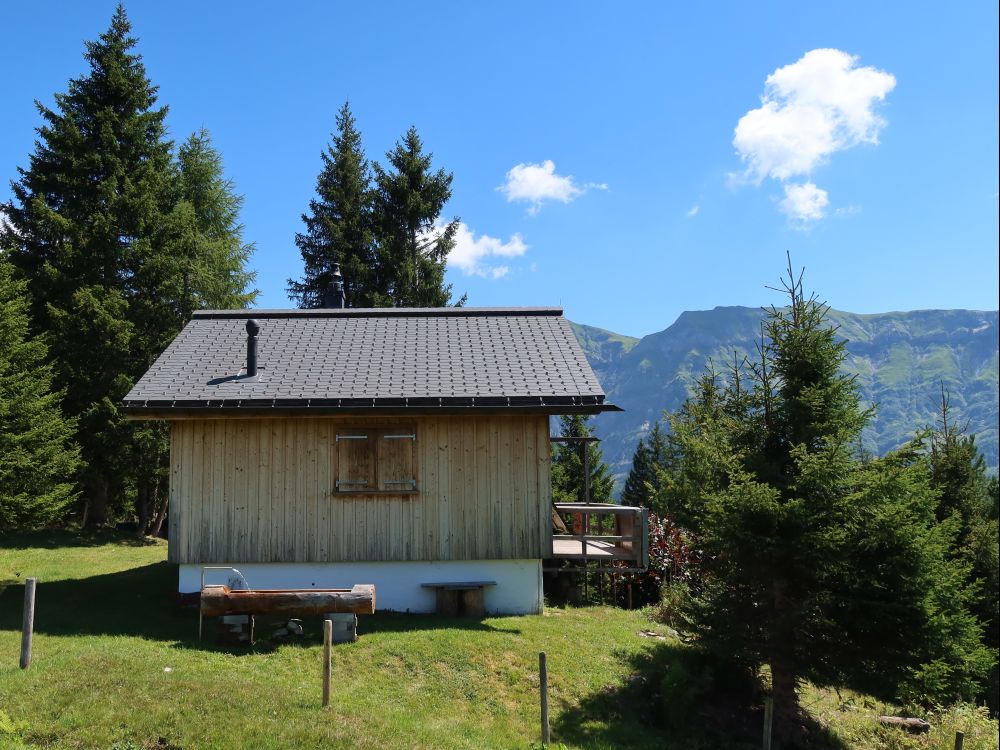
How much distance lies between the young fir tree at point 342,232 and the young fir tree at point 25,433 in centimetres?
1409

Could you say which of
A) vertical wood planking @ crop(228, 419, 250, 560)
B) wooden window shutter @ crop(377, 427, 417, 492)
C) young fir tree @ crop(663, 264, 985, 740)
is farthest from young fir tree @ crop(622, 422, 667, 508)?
vertical wood planking @ crop(228, 419, 250, 560)

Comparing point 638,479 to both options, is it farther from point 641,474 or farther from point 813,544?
point 813,544

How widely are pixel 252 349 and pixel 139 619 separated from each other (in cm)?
496

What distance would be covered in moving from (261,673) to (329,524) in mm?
3542

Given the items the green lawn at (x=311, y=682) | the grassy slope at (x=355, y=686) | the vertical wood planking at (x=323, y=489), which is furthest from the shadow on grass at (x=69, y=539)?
the vertical wood planking at (x=323, y=489)

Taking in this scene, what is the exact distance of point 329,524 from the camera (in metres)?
12.6

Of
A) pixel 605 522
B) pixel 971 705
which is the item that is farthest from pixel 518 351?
pixel 605 522

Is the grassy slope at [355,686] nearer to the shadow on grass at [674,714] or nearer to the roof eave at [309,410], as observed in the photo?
the shadow on grass at [674,714]

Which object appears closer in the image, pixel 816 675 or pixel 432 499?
pixel 816 675

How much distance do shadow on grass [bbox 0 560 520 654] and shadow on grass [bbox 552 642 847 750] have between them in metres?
2.29

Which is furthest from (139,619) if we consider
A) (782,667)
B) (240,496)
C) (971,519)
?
(971,519)

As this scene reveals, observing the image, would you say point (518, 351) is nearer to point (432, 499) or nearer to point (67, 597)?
point (432, 499)

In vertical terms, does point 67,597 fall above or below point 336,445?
below

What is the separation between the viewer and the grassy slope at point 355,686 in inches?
304
